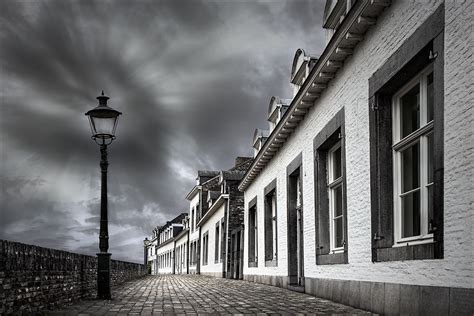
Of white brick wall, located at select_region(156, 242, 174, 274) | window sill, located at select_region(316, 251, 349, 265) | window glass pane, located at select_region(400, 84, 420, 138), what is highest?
window glass pane, located at select_region(400, 84, 420, 138)

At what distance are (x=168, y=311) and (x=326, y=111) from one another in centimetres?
481

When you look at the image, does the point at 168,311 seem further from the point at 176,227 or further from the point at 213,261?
the point at 176,227

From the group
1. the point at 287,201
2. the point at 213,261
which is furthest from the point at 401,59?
the point at 213,261

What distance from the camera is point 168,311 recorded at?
28.4 ft

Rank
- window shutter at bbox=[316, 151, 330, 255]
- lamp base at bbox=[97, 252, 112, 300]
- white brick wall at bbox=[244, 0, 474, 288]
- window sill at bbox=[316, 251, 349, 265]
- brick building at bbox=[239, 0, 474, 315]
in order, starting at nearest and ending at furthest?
white brick wall at bbox=[244, 0, 474, 288] → brick building at bbox=[239, 0, 474, 315] → window sill at bbox=[316, 251, 349, 265] → window shutter at bbox=[316, 151, 330, 255] → lamp base at bbox=[97, 252, 112, 300]

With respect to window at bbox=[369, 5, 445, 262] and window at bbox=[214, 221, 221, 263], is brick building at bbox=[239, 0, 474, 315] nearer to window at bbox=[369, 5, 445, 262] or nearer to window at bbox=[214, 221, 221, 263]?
window at bbox=[369, 5, 445, 262]

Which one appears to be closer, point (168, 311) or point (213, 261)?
point (168, 311)

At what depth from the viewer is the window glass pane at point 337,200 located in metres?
10.8

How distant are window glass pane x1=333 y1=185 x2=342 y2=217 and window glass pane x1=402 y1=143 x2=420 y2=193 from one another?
3210mm

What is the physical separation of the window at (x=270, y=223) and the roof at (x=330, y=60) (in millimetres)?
2113

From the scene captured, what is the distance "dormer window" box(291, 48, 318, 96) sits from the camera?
13594 mm

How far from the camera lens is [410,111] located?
752 cm

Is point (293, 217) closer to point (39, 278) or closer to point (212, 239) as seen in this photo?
point (39, 278)

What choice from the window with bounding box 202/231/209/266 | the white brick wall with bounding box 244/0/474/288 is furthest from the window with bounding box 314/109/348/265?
the window with bounding box 202/231/209/266
